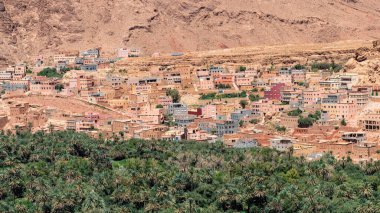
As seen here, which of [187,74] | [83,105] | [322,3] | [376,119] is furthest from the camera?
[322,3]

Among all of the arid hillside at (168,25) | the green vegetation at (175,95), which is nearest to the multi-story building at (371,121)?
the green vegetation at (175,95)

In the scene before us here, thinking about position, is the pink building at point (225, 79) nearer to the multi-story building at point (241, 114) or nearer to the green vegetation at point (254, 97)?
the green vegetation at point (254, 97)

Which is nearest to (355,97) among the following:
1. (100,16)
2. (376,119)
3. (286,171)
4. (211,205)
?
(376,119)

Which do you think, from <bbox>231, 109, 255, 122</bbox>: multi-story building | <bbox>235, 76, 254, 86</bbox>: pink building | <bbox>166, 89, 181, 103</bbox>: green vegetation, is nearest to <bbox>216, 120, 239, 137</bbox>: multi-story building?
<bbox>231, 109, 255, 122</bbox>: multi-story building

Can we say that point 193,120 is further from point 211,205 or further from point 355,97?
point 211,205

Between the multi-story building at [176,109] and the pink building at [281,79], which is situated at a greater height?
the pink building at [281,79]

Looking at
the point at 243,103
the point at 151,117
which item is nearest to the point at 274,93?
the point at 243,103

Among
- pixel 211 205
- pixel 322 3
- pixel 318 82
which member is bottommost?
pixel 211 205

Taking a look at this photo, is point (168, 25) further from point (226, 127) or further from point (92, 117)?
point (226, 127)
